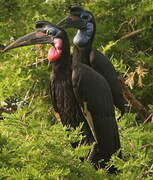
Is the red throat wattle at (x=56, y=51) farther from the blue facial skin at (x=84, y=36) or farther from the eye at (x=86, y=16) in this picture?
the eye at (x=86, y=16)

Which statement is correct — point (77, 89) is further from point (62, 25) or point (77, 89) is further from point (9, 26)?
point (9, 26)

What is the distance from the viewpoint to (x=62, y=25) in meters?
3.99

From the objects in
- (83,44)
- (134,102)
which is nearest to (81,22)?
(83,44)

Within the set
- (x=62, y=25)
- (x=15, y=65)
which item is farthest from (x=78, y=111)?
(x=15, y=65)

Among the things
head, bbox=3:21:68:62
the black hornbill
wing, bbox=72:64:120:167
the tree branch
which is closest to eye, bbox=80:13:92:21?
the black hornbill

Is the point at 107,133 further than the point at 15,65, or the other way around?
the point at 15,65

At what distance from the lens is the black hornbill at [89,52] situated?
3.68 meters

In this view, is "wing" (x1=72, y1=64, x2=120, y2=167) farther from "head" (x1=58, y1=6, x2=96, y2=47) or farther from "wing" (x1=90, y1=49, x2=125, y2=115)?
"head" (x1=58, y1=6, x2=96, y2=47)

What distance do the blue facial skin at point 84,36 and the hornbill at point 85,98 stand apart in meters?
0.08

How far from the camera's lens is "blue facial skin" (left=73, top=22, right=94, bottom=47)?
379 cm

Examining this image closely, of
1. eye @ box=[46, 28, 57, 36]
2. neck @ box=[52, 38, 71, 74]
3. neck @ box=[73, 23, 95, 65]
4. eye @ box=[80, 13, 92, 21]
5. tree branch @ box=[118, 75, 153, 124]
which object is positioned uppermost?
eye @ box=[80, 13, 92, 21]

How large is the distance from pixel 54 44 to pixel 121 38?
5.77ft

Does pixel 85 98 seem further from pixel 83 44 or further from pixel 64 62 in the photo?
pixel 83 44

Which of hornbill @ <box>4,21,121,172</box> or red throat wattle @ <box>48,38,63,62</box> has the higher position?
red throat wattle @ <box>48,38,63,62</box>
